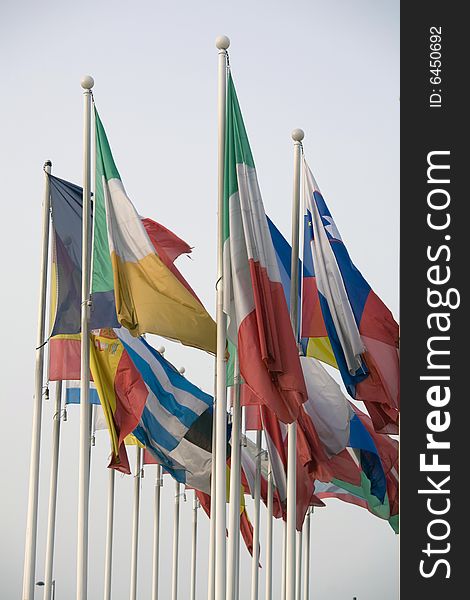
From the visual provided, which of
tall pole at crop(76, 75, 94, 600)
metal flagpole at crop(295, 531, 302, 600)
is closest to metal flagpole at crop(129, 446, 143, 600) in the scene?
metal flagpole at crop(295, 531, 302, 600)

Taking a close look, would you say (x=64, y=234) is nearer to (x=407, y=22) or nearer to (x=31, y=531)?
(x=31, y=531)

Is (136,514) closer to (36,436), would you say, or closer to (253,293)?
(36,436)

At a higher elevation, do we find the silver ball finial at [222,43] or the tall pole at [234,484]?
the silver ball finial at [222,43]

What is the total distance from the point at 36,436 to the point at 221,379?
5062 mm

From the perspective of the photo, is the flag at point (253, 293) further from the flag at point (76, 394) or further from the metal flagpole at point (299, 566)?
the metal flagpole at point (299, 566)

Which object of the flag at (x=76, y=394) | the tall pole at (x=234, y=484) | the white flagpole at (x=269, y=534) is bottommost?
the white flagpole at (x=269, y=534)

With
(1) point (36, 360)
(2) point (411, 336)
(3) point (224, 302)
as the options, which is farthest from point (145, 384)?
(2) point (411, 336)

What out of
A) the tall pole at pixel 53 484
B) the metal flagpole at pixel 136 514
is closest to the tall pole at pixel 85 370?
the tall pole at pixel 53 484

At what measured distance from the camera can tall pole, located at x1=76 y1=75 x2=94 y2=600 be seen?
21.2 m

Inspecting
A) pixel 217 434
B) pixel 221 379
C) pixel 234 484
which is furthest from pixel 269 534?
pixel 221 379

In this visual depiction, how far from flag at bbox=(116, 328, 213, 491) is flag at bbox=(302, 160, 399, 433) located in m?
3.14

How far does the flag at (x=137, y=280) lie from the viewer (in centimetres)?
1936

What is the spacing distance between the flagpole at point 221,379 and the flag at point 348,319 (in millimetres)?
2002

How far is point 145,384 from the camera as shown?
22.5 m
